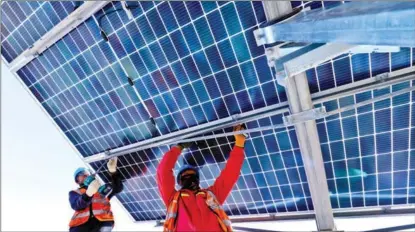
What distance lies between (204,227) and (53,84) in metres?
4.31

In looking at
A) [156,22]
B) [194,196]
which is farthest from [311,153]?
[156,22]

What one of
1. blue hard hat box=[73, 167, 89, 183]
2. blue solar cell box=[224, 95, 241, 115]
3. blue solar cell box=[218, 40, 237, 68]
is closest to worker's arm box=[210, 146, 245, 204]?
blue solar cell box=[224, 95, 241, 115]

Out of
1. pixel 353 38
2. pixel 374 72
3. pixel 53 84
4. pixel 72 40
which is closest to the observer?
pixel 353 38

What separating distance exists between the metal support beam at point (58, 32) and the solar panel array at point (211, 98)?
0.32ft

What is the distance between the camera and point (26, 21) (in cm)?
661

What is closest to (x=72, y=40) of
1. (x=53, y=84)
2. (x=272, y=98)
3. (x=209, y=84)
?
(x=53, y=84)

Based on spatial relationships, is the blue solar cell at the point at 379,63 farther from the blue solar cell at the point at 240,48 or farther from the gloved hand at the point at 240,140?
the gloved hand at the point at 240,140

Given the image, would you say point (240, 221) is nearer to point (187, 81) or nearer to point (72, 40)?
point (187, 81)

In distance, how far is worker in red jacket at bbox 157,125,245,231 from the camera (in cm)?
548

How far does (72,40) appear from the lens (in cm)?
646

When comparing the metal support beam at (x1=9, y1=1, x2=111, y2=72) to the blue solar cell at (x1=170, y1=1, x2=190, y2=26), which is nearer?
the blue solar cell at (x1=170, y1=1, x2=190, y2=26)

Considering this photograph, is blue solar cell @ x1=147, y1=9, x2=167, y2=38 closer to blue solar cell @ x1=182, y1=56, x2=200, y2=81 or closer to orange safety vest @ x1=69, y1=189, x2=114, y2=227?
blue solar cell @ x1=182, y1=56, x2=200, y2=81

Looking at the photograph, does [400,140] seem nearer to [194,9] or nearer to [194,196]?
[194,196]

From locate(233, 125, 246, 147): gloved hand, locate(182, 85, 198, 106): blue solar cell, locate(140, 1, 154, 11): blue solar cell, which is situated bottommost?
locate(233, 125, 246, 147): gloved hand
